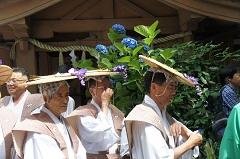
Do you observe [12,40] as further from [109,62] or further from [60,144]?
[60,144]

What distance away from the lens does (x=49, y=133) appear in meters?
3.64

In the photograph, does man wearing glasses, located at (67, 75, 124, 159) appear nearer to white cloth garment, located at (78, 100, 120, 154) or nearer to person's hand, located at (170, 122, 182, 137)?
white cloth garment, located at (78, 100, 120, 154)

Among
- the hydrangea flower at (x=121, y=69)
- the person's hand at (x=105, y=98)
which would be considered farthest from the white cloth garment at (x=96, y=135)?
the hydrangea flower at (x=121, y=69)

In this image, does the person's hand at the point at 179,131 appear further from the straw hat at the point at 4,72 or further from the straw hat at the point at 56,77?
the straw hat at the point at 4,72

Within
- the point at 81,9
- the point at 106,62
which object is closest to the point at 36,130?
the point at 106,62

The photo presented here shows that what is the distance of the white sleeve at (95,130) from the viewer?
455 cm

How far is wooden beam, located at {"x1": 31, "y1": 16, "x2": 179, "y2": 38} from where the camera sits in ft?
22.4

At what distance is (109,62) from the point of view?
5.00 metres

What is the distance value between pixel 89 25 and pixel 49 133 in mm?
3416

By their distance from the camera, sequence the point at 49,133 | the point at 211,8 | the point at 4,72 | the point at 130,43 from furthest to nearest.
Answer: the point at 211,8 < the point at 130,43 < the point at 4,72 < the point at 49,133

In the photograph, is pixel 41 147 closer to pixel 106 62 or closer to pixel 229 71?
pixel 106 62

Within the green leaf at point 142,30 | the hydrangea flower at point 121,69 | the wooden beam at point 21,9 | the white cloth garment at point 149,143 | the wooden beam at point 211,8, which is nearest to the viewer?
the white cloth garment at point 149,143

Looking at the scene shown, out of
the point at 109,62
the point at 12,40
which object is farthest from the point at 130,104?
the point at 12,40

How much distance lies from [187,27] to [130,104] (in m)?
1.73
